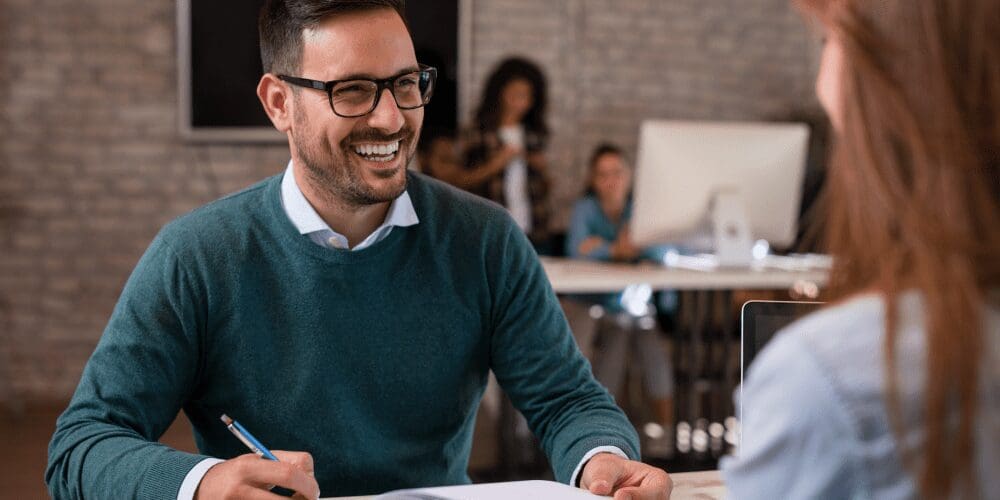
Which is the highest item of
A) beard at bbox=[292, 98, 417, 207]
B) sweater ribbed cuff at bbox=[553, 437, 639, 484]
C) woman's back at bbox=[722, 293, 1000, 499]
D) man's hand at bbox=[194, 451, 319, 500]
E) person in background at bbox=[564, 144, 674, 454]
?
beard at bbox=[292, 98, 417, 207]

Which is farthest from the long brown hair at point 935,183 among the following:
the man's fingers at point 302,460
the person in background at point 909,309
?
the man's fingers at point 302,460

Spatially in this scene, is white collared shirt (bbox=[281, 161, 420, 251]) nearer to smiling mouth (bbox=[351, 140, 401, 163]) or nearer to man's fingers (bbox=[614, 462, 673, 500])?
smiling mouth (bbox=[351, 140, 401, 163])

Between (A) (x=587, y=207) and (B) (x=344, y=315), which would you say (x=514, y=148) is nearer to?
(A) (x=587, y=207)

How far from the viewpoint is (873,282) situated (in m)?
0.59

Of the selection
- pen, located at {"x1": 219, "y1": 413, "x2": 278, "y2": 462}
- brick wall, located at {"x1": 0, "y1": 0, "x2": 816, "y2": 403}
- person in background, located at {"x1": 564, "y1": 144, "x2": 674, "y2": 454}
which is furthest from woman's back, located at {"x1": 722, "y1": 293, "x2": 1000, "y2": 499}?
brick wall, located at {"x1": 0, "y1": 0, "x2": 816, "y2": 403}

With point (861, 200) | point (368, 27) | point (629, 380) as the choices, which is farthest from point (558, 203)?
point (861, 200)

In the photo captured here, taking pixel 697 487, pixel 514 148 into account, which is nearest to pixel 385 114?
pixel 697 487

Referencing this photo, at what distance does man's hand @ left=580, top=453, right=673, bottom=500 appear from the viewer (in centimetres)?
109

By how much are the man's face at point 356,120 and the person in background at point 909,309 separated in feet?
2.66

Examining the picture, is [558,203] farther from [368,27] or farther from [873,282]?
[873,282]

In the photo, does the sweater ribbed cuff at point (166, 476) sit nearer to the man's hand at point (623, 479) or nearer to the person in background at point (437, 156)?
the man's hand at point (623, 479)

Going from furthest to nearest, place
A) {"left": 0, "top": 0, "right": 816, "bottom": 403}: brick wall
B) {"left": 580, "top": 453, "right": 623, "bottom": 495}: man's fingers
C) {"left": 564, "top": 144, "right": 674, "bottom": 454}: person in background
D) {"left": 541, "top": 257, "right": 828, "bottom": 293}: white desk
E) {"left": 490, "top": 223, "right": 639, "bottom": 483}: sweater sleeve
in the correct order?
{"left": 0, "top": 0, "right": 816, "bottom": 403}: brick wall < {"left": 564, "top": 144, "right": 674, "bottom": 454}: person in background < {"left": 541, "top": 257, "right": 828, "bottom": 293}: white desk < {"left": 490, "top": 223, "right": 639, "bottom": 483}: sweater sleeve < {"left": 580, "top": 453, "right": 623, "bottom": 495}: man's fingers

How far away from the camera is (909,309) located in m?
0.55

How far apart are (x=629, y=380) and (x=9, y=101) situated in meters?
2.99
